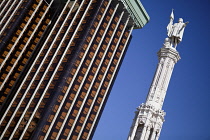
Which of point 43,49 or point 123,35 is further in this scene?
point 123,35

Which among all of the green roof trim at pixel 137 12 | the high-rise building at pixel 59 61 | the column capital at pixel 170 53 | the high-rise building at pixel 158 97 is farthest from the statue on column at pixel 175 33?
the green roof trim at pixel 137 12

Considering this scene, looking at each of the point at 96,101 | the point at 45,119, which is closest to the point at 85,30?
the point at 96,101

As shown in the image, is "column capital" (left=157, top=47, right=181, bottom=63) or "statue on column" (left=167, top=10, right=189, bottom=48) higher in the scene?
"statue on column" (left=167, top=10, right=189, bottom=48)

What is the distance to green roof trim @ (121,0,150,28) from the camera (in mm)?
164250

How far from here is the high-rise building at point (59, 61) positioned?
12529 cm

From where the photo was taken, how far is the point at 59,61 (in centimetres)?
13625

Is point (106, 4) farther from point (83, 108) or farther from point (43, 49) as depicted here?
point (83, 108)

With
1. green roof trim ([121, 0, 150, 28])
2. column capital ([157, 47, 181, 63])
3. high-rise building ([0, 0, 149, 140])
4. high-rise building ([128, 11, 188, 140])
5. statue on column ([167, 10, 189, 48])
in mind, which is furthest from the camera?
green roof trim ([121, 0, 150, 28])

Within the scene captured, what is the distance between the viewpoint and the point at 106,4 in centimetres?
15638

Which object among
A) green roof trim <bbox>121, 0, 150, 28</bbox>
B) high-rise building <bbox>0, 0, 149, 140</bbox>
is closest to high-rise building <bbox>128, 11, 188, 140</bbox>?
high-rise building <bbox>0, 0, 149, 140</bbox>

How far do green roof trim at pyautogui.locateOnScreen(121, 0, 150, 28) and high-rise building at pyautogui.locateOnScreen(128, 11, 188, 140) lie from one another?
84125 millimetres

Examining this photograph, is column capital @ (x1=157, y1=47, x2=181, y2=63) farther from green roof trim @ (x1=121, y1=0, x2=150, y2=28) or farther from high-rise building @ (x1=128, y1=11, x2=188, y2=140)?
green roof trim @ (x1=121, y1=0, x2=150, y2=28)

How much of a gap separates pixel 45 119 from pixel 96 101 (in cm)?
2569

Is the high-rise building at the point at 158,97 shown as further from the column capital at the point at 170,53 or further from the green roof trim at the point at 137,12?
the green roof trim at the point at 137,12
